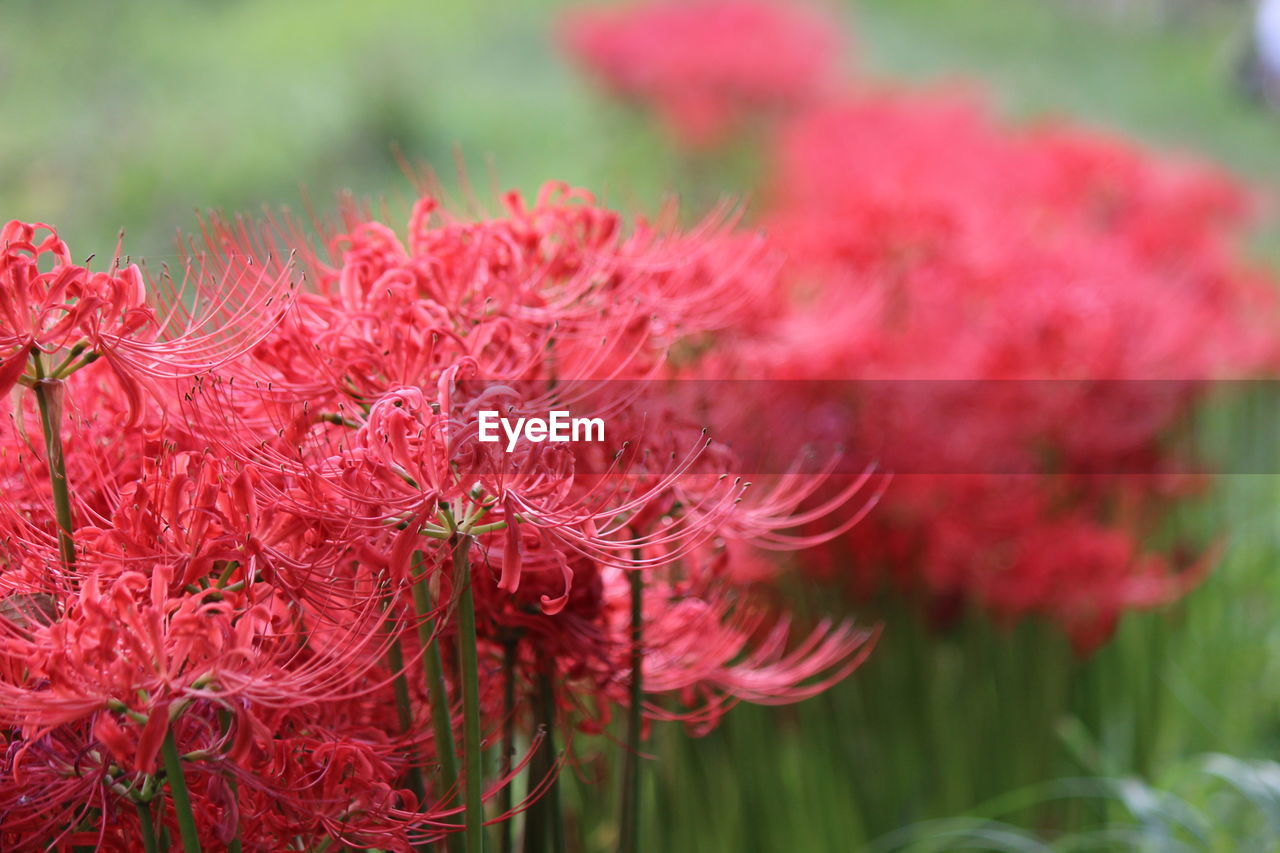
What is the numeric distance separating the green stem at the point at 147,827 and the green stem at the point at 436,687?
0.37 ft

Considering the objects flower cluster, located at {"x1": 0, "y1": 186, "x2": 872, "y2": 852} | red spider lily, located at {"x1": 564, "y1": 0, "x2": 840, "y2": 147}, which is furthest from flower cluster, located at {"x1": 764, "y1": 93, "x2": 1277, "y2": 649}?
red spider lily, located at {"x1": 564, "y1": 0, "x2": 840, "y2": 147}

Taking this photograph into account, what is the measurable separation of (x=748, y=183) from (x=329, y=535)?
2.80m

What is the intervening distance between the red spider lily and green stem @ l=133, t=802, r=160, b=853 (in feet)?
8.95

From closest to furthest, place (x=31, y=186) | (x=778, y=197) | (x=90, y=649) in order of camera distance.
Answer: (x=90, y=649)
(x=778, y=197)
(x=31, y=186)

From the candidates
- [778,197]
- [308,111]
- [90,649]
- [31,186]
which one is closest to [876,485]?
[90,649]

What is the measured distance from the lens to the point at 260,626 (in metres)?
0.44

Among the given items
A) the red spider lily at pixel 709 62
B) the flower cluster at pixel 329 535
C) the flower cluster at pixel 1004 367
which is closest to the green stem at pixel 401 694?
the flower cluster at pixel 329 535

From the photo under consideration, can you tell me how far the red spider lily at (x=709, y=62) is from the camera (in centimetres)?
299

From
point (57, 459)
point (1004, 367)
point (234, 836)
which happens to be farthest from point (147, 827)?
point (1004, 367)

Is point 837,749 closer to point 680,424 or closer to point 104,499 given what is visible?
point 680,424

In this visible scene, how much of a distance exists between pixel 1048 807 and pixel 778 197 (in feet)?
4.14

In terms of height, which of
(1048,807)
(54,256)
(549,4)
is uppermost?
(549,4)

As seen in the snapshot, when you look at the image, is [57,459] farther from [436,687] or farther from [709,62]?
[709,62]

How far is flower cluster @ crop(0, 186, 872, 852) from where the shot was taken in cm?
44
